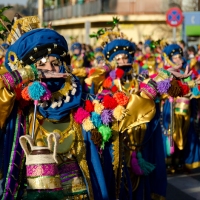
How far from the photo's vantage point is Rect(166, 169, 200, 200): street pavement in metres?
8.00

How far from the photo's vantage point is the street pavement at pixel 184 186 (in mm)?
8002

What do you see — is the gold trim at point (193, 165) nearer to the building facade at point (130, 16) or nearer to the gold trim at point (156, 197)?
the gold trim at point (156, 197)

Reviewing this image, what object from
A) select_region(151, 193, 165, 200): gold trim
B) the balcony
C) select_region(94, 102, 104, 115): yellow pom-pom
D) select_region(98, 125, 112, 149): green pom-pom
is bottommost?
select_region(151, 193, 165, 200): gold trim

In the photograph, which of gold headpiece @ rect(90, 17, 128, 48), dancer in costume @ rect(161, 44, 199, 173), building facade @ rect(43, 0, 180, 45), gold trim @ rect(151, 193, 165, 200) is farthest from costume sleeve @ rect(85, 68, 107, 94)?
building facade @ rect(43, 0, 180, 45)

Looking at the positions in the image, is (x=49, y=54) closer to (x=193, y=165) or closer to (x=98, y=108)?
(x=98, y=108)

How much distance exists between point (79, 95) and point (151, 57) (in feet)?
34.8

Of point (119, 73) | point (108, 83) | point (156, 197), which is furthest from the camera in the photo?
point (108, 83)

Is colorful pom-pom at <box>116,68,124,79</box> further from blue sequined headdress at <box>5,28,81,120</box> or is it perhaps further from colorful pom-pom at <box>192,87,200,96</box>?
blue sequined headdress at <box>5,28,81,120</box>

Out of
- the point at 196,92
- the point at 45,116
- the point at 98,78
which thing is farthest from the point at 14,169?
the point at 196,92

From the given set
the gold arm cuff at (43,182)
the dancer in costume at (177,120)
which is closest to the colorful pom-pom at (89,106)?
the gold arm cuff at (43,182)

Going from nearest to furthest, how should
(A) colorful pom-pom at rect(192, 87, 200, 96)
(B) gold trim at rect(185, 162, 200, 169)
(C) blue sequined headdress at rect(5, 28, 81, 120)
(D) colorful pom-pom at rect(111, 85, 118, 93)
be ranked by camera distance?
1. (C) blue sequined headdress at rect(5, 28, 81, 120)
2. (D) colorful pom-pom at rect(111, 85, 118, 93)
3. (A) colorful pom-pom at rect(192, 87, 200, 96)
4. (B) gold trim at rect(185, 162, 200, 169)

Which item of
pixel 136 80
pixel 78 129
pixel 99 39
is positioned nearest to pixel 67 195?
pixel 78 129

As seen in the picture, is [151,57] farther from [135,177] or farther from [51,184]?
[51,184]

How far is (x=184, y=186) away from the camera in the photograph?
28.2 feet
